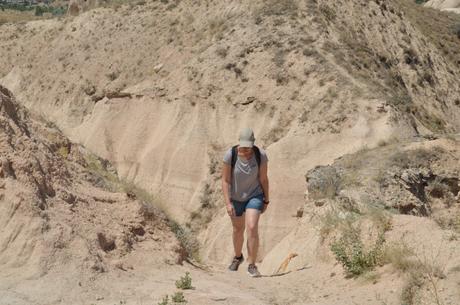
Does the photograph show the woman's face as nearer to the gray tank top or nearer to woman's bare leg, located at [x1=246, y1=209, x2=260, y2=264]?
the gray tank top

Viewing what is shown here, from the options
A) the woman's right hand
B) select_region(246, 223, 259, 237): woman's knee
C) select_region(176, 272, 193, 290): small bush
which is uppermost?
select_region(176, 272, 193, 290): small bush

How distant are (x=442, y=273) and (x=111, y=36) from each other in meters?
23.1

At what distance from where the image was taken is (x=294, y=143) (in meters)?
18.4

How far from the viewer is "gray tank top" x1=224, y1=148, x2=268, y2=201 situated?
7.32m

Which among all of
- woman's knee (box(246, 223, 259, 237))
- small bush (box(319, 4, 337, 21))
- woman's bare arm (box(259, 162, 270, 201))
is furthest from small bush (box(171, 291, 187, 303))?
small bush (box(319, 4, 337, 21))

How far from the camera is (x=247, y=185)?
7430 millimetres

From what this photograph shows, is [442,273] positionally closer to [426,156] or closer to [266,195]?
[266,195]

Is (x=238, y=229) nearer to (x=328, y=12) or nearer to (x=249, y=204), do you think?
(x=249, y=204)

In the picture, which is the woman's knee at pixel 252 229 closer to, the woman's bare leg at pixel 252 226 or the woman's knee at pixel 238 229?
the woman's bare leg at pixel 252 226

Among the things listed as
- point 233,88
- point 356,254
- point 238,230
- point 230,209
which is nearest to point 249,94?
point 233,88

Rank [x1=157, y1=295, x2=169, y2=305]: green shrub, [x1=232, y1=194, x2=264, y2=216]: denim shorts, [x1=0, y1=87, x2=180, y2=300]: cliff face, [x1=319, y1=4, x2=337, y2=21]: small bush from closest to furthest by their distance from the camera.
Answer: [x1=157, y1=295, x2=169, y2=305]: green shrub < [x1=0, y1=87, x2=180, y2=300]: cliff face < [x1=232, y1=194, x2=264, y2=216]: denim shorts < [x1=319, y1=4, x2=337, y2=21]: small bush

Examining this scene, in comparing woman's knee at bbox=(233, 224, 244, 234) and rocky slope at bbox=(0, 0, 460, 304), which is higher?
woman's knee at bbox=(233, 224, 244, 234)

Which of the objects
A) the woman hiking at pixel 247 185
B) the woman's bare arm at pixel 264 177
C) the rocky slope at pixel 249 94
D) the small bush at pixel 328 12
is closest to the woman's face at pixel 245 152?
the woman hiking at pixel 247 185

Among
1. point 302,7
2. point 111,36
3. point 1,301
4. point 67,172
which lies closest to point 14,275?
point 1,301
